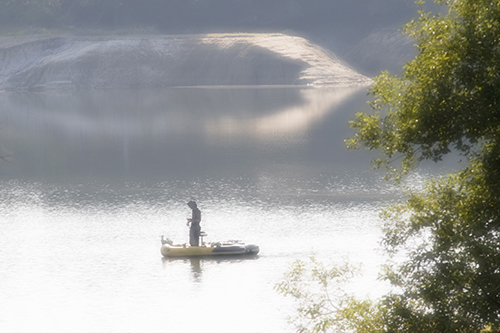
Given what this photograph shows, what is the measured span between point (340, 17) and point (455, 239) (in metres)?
110

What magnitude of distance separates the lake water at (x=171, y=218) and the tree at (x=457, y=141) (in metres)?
6.20

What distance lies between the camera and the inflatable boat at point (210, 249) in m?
22.4

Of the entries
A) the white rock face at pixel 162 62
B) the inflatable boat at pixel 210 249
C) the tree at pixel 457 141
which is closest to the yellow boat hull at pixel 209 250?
the inflatable boat at pixel 210 249

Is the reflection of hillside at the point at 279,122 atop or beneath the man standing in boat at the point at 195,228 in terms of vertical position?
atop

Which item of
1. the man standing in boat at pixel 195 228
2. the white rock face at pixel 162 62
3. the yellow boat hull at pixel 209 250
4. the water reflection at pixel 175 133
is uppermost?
the white rock face at pixel 162 62

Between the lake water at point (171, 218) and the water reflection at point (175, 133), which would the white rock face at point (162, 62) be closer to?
the water reflection at point (175, 133)

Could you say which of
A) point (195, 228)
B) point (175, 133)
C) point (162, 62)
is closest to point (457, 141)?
point (195, 228)

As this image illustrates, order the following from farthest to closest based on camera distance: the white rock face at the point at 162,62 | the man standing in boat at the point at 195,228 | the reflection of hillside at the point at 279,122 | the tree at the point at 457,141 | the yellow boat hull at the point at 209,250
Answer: the white rock face at the point at 162,62 < the reflection of hillside at the point at 279,122 < the man standing in boat at the point at 195,228 < the yellow boat hull at the point at 209,250 < the tree at the point at 457,141

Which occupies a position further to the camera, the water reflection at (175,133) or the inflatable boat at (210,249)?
the water reflection at (175,133)

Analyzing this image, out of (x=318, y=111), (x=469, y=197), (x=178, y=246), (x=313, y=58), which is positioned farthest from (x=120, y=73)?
(x=469, y=197)

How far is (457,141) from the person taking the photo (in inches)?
412

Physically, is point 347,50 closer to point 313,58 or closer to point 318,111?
point 313,58

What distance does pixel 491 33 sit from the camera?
31.7ft

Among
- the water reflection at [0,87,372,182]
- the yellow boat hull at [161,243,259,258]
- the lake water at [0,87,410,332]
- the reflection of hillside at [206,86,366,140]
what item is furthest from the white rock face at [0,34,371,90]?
the yellow boat hull at [161,243,259,258]
